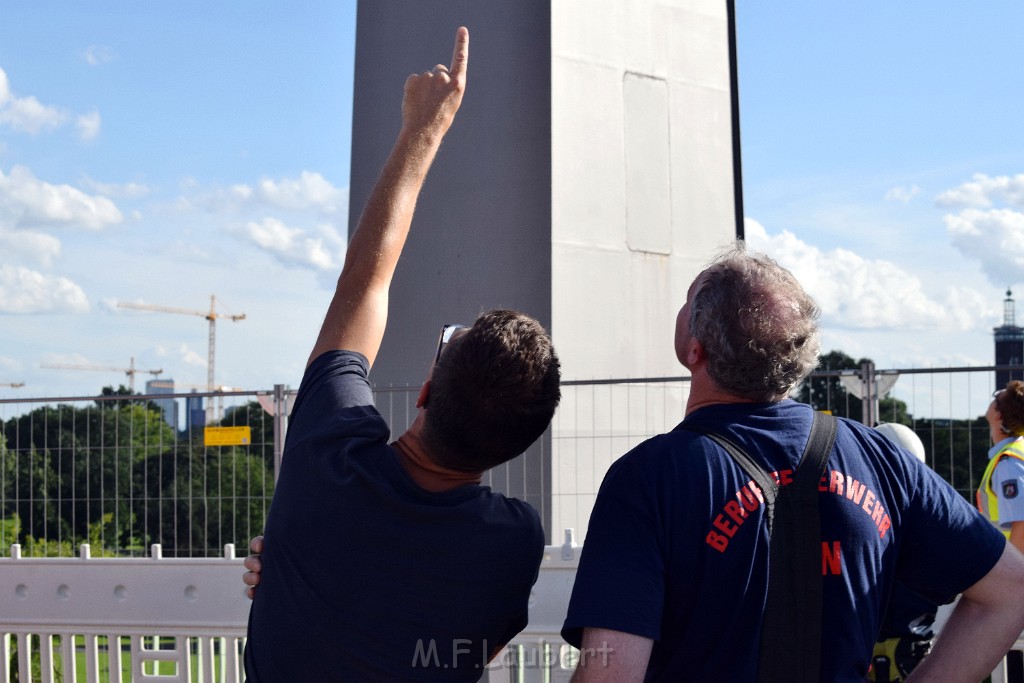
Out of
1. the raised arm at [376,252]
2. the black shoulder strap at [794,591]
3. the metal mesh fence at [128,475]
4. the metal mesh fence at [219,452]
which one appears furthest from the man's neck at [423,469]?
the metal mesh fence at [128,475]

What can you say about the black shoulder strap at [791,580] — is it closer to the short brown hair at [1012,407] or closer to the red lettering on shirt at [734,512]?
the red lettering on shirt at [734,512]

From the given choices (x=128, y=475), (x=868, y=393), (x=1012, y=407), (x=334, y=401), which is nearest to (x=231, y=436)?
(x=128, y=475)

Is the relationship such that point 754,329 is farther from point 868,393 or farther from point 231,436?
point 231,436

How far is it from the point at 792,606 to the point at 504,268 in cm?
492

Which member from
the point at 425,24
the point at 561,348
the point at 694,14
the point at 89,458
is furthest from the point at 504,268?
the point at 89,458

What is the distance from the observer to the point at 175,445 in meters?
8.05

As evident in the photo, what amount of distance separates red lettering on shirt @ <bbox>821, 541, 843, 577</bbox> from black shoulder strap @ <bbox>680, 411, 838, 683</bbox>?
0.02m

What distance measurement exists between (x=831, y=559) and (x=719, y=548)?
212 millimetres

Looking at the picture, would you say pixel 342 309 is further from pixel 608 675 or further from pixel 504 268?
pixel 504 268

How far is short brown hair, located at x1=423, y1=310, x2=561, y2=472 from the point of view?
5.93 feet

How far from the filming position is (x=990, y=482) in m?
5.88

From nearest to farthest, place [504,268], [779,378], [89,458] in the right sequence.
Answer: [779,378], [504,268], [89,458]

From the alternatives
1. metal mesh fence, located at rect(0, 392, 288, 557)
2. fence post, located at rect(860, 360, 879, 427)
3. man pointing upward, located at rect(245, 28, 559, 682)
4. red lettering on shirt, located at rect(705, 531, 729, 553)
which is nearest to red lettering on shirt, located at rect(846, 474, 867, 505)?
red lettering on shirt, located at rect(705, 531, 729, 553)

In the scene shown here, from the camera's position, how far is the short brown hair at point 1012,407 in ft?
19.5
